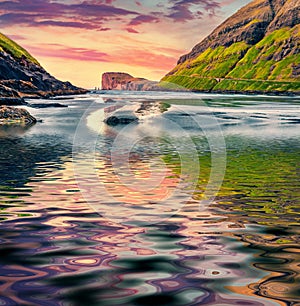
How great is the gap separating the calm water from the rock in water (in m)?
37.1

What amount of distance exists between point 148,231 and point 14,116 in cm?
5977

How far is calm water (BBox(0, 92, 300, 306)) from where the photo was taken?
9484 millimetres

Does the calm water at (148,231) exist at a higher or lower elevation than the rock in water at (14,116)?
lower

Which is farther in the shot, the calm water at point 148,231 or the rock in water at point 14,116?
the rock in water at point 14,116

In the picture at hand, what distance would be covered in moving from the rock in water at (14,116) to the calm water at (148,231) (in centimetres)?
3713

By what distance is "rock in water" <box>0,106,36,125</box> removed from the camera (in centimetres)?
6844

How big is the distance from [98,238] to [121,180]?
11070 millimetres

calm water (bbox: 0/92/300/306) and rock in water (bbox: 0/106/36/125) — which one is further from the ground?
rock in water (bbox: 0/106/36/125)

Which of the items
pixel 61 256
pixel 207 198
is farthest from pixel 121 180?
pixel 61 256

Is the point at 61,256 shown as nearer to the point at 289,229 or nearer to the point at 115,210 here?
the point at 115,210

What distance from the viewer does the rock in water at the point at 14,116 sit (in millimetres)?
68438

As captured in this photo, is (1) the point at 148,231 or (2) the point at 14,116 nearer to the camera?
(1) the point at 148,231

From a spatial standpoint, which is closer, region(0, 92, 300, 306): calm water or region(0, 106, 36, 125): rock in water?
region(0, 92, 300, 306): calm water

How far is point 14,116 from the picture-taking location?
2741 inches
